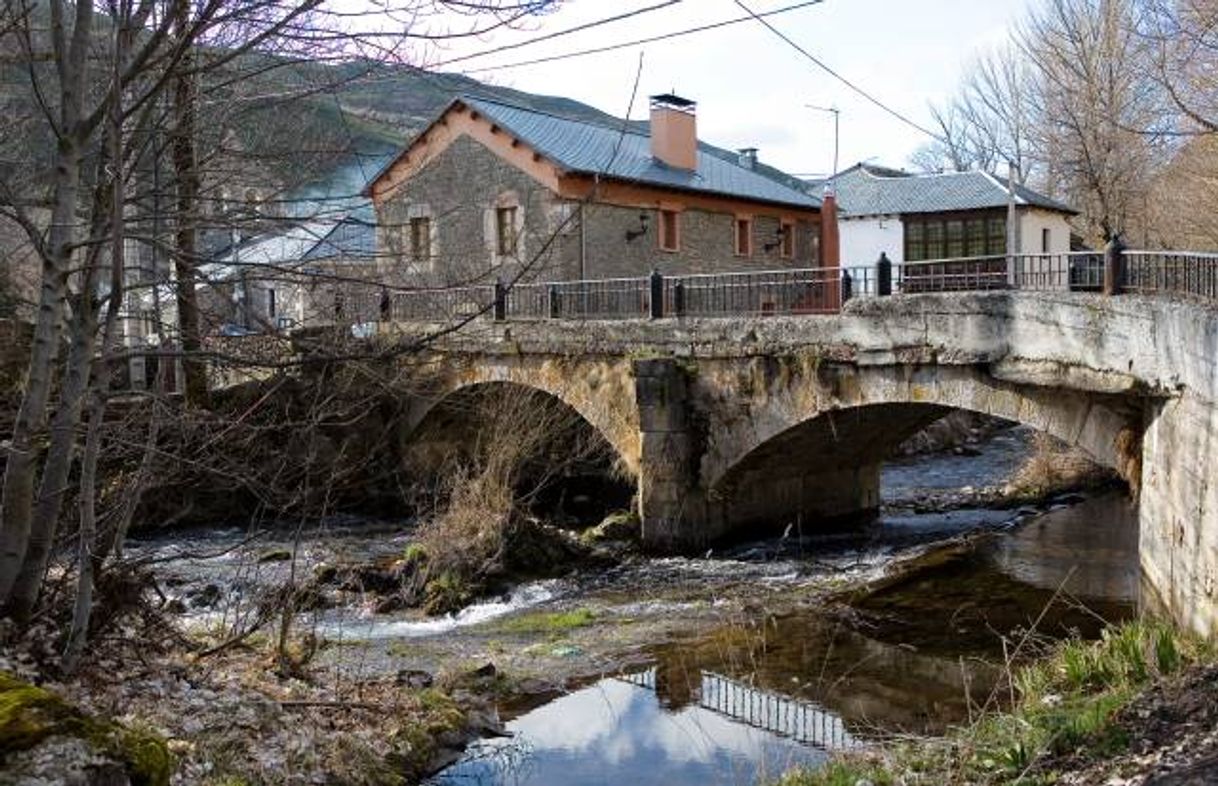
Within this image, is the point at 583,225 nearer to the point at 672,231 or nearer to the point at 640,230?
the point at 640,230

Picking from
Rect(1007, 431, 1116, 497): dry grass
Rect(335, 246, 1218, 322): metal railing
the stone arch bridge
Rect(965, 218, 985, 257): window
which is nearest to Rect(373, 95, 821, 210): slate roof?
Rect(335, 246, 1218, 322): metal railing

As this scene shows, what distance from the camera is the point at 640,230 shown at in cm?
2519

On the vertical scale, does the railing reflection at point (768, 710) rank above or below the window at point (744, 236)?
below

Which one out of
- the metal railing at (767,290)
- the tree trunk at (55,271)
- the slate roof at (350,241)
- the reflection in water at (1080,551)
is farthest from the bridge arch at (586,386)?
the tree trunk at (55,271)

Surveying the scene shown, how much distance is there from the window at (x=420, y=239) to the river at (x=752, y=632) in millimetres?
1982

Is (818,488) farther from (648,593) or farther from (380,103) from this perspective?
(380,103)

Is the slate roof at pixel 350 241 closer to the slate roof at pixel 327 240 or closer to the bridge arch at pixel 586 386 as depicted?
the slate roof at pixel 327 240

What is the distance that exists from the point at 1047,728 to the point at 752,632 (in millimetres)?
5777

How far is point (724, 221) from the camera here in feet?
91.8

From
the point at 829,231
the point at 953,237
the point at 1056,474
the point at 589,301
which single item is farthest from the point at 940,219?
the point at 589,301

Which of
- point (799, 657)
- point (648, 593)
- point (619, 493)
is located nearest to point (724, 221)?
point (619, 493)

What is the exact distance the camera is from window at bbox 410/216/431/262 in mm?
6473

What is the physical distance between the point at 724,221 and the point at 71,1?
75.2 ft

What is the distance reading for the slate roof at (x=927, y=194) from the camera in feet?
98.6
